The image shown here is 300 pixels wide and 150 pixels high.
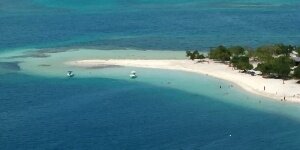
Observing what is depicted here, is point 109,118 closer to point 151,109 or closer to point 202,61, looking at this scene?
point 151,109

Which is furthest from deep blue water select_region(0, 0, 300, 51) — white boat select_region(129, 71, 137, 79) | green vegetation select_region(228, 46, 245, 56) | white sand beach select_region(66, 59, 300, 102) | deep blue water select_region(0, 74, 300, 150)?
deep blue water select_region(0, 74, 300, 150)

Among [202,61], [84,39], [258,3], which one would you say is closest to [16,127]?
[202,61]

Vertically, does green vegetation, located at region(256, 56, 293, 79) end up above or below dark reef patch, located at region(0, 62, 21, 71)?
below

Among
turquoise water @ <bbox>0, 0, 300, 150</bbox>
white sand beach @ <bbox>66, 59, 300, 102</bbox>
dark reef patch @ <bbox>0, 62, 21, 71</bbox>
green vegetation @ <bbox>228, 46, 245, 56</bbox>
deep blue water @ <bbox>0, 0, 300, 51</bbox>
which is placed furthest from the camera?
deep blue water @ <bbox>0, 0, 300, 51</bbox>

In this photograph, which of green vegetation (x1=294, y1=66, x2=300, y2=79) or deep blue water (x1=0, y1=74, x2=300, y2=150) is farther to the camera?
green vegetation (x1=294, y1=66, x2=300, y2=79)

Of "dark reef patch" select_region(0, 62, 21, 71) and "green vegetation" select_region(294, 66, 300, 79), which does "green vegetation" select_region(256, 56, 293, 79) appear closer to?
"green vegetation" select_region(294, 66, 300, 79)

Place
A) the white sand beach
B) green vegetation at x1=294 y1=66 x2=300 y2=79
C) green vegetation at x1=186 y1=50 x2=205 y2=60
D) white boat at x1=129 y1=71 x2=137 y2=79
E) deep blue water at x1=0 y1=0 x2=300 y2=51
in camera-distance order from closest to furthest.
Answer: the white sand beach
green vegetation at x1=294 y1=66 x2=300 y2=79
white boat at x1=129 y1=71 x2=137 y2=79
green vegetation at x1=186 y1=50 x2=205 y2=60
deep blue water at x1=0 y1=0 x2=300 y2=51

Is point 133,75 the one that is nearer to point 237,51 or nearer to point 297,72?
point 237,51
